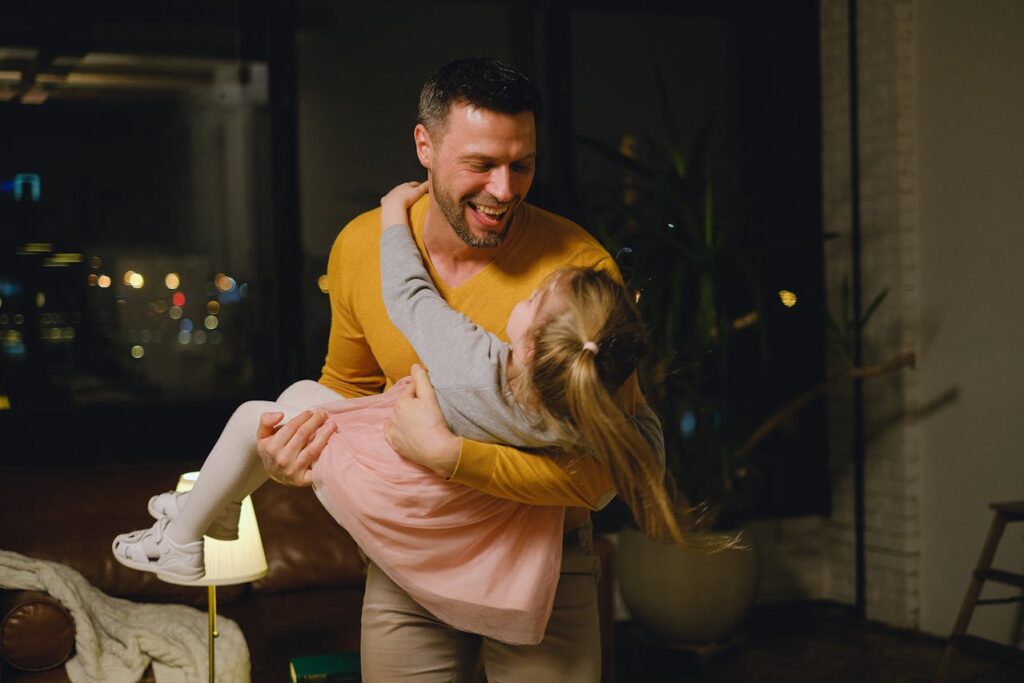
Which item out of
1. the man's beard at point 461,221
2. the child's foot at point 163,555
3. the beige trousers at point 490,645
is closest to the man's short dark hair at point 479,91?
the man's beard at point 461,221

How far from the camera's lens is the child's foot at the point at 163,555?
1.93 m

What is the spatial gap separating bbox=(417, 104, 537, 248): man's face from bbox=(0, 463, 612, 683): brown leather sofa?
82.6 inches

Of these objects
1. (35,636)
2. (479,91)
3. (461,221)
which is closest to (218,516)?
(461,221)

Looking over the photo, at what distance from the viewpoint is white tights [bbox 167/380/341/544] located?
181cm

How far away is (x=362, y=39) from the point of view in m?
4.61

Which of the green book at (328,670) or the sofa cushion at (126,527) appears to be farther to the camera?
the sofa cushion at (126,527)

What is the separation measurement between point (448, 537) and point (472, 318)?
1.10ft

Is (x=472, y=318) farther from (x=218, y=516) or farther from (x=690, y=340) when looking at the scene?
(x=690, y=340)

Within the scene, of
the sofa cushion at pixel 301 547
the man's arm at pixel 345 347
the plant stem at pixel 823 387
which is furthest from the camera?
the plant stem at pixel 823 387

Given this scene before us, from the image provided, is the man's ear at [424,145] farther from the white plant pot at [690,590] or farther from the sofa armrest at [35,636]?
the white plant pot at [690,590]

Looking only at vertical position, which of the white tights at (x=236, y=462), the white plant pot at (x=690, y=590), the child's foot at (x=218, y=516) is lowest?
the white plant pot at (x=690, y=590)

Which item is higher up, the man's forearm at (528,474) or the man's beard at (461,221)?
the man's beard at (461,221)

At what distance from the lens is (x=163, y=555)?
195cm

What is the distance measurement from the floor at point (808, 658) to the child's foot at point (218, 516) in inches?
101
